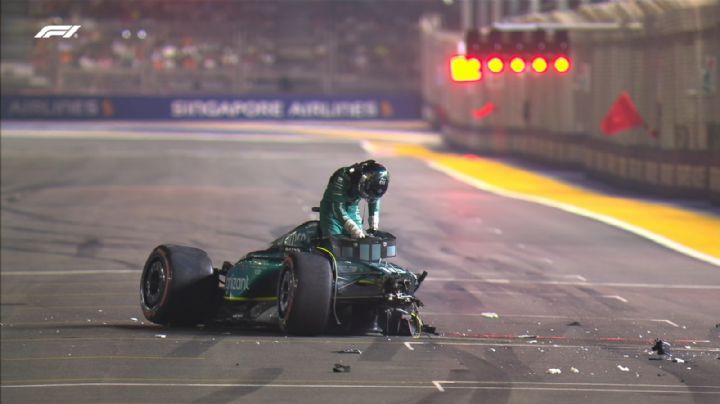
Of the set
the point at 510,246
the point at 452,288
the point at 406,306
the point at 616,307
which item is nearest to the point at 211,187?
the point at 510,246

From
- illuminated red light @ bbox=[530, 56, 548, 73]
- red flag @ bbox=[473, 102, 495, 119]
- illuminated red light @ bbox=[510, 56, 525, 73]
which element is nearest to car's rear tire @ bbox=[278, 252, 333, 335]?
illuminated red light @ bbox=[510, 56, 525, 73]

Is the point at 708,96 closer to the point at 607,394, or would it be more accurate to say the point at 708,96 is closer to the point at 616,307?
the point at 616,307

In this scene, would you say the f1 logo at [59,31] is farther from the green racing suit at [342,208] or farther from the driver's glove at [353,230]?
the driver's glove at [353,230]

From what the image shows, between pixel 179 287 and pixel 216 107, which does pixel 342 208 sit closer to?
pixel 179 287

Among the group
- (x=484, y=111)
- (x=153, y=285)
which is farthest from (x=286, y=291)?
(x=484, y=111)

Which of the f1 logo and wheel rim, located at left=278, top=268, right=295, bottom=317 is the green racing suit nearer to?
wheel rim, located at left=278, top=268, right=295, bottom=317

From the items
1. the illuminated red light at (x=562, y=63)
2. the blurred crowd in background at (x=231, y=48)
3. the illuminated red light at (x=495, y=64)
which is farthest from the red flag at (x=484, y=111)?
the blurred crowd in background at (x=231, y=48)

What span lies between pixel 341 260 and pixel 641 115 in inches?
960

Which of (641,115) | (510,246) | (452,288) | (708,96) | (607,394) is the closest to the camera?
(607,394)

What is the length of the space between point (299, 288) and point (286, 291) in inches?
19.5

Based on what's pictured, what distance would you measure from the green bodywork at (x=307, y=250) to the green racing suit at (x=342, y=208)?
0.64 feet

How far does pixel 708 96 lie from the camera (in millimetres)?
32344

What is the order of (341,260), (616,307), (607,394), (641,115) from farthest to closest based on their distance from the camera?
(641,115) < (616,307) < (341,260) < (607,394)

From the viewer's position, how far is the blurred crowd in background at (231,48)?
8012 cm
